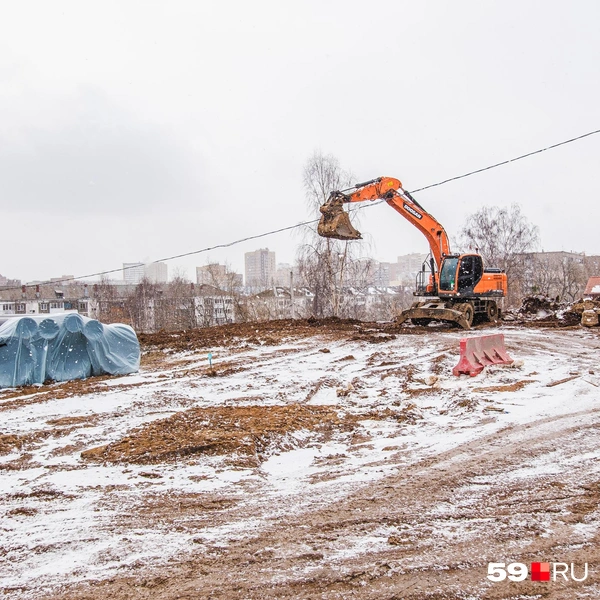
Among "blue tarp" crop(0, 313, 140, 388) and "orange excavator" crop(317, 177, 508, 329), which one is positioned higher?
"orange excavator" crop(317, 177, 508, 329)

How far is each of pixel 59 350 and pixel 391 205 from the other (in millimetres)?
11908

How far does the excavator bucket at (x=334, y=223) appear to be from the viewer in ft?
52.5

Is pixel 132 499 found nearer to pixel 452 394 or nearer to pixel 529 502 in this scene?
pixel 529 502

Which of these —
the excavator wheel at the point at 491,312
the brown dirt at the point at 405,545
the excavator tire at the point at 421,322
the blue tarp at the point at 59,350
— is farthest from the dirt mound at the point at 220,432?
the excavator wheel at the point at 491,312

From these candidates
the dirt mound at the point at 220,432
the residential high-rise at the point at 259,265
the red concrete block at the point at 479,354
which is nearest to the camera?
the dirt mound at the point at 220,432

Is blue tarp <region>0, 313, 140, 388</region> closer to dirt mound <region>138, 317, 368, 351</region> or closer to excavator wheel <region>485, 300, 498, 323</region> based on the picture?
dirt mound <region>138, 317, 368, 351</region>

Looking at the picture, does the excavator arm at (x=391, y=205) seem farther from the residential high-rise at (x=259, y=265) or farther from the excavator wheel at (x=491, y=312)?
the residential high-rise at (x=259, y=265)

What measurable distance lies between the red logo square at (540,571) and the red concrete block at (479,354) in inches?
267

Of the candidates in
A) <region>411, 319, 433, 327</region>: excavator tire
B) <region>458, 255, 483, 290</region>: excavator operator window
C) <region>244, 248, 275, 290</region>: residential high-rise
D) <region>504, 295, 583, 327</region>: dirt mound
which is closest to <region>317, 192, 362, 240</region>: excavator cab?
<region>458, 255, 483, 290</region>: excavator operator window

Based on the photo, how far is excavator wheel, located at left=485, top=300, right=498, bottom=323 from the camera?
65.3 feet

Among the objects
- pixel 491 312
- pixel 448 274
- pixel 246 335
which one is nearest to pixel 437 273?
pixel 448 274

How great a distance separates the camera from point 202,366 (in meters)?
12.4

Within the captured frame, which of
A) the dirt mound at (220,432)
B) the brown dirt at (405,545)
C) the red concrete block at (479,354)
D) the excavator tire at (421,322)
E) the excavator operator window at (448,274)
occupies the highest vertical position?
the excavator operator window at (448,274)

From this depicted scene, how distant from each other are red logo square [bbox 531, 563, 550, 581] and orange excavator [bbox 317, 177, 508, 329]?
45.4 ft
